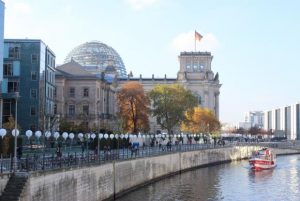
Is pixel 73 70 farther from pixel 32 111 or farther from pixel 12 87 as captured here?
pixel 12 87

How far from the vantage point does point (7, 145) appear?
5306 centimetres

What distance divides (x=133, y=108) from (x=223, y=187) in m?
49.8

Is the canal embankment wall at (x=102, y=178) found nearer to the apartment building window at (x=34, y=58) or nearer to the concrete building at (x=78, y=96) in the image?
the apartment building window at (x=34, y=58)

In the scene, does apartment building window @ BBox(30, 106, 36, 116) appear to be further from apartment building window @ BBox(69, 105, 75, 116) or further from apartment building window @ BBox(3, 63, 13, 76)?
apartment building window @ BBox(69, 105, 75, 116)

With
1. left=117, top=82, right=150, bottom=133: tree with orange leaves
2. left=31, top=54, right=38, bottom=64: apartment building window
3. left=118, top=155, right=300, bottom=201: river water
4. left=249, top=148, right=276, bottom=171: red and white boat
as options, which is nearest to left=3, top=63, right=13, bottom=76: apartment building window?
left=31, top=54, right=38, bottom=64: apartment building window

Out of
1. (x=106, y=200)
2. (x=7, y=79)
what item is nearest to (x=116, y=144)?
(x=7, y=79)

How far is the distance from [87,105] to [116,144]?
48.2 meters

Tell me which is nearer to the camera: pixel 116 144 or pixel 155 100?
pixel 116 144

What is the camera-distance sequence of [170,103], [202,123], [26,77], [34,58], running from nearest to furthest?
[34,58]
[26,77]
[170,103]
[202,123]

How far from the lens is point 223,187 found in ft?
242

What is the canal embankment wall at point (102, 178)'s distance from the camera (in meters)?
41.3

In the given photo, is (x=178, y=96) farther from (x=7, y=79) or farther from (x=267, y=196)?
(x=267, y=196)

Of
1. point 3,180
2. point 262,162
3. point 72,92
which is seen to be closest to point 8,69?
A: point 72,92

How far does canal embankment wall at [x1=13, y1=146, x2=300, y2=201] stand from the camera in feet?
135
